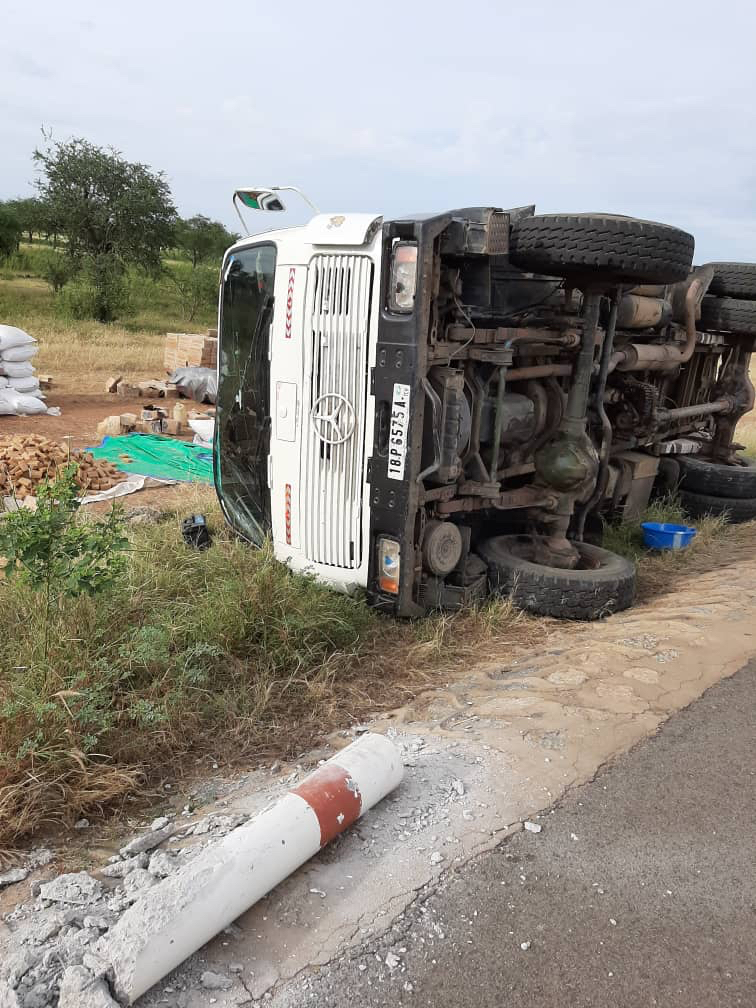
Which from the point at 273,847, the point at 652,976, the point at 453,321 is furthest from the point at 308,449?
the point at 652,976

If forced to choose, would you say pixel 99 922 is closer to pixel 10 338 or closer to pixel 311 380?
pixel 311 380

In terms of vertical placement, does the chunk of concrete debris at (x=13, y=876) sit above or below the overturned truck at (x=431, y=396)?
below

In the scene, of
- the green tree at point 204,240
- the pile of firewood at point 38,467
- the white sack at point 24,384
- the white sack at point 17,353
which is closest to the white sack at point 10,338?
the white sack at point 17,353

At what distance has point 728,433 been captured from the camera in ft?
28.7

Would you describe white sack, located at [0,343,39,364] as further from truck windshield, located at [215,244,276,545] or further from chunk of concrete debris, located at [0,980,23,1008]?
chunk of concrete debris, located at [0,980,23,1008]

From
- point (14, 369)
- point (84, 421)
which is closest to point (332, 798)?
point (84, 421)

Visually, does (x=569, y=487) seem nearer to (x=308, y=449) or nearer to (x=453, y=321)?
(x=453, y=321)

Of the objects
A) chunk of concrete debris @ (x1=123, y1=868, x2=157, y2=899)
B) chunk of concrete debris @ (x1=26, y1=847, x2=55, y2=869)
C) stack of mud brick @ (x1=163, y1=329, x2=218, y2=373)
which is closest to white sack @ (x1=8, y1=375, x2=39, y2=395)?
stack of mud brick @ (x1=163, y1=329, x2=218, y2=373)

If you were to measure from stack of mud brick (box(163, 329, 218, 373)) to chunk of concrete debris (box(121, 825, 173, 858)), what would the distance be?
13458mm

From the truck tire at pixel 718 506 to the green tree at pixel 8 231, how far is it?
1305 inches

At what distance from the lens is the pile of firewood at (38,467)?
8516 millimetres

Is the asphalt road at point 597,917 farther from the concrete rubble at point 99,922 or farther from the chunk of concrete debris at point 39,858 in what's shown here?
the chunk of concrete debris at point 39,858

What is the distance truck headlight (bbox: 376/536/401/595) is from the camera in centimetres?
464

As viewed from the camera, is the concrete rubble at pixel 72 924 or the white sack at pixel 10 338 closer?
the concrete rubble at pixel 72 924
